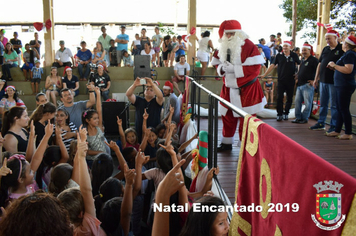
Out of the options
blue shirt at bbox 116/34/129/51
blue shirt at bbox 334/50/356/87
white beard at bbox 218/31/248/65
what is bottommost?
blue shirt at bbox 334/50/356/87

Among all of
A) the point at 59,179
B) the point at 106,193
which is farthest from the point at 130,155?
the point at 59,179

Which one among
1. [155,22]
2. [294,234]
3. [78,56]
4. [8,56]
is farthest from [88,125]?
[155,22]

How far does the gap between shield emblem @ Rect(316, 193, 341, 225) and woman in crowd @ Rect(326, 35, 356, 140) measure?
3.80m

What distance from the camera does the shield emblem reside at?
0.88 m

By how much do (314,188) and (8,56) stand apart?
1123cm

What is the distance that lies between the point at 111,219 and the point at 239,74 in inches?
92.3

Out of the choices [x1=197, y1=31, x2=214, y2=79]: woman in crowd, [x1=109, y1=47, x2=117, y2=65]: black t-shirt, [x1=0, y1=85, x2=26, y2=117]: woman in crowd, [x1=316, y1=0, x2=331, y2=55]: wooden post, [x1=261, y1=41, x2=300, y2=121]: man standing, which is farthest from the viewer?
[x1=316, y1=0, x2=331, y2=55]: wooden post

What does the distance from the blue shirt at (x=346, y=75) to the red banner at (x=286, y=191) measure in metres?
3.28

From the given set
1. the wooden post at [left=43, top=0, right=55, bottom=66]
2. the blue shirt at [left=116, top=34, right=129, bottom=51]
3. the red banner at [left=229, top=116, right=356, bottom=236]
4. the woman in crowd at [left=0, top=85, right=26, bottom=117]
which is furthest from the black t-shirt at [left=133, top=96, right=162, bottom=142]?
the wooden post at [left=43, top=0, right=55, bottom=66]

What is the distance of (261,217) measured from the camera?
4.72 feet

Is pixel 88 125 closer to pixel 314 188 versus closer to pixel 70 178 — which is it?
pixel 70 178

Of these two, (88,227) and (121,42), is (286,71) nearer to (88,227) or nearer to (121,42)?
(88,227)

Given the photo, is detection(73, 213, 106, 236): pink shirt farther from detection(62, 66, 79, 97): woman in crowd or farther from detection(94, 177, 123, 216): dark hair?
detection(62, 66, 79, 97): woman in crowd

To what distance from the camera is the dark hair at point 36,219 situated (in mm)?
1074
